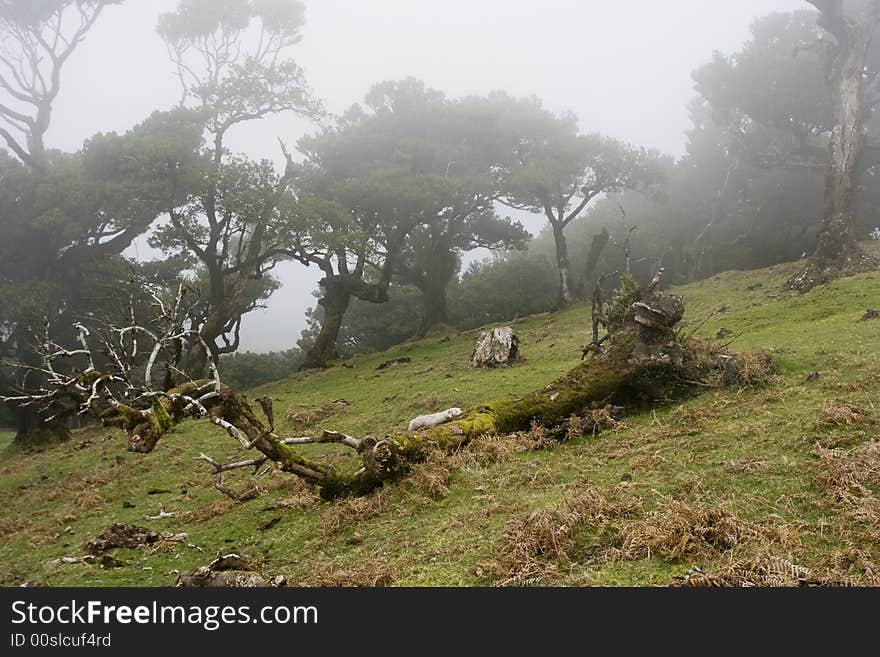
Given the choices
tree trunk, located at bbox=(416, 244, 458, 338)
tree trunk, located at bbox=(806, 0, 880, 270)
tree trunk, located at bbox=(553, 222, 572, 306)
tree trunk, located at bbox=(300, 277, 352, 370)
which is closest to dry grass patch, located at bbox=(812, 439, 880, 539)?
tree trunk, located at bbox=(806, 0, 880, 270)

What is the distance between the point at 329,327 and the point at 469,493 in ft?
85.7

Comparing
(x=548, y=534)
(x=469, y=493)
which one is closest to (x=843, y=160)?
(x=469, y=493)

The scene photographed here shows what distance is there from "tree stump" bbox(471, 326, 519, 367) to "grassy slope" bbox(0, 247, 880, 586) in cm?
333

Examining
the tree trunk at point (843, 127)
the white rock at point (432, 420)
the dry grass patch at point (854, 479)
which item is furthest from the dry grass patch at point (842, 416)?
the tree trunk at point (843, 127)

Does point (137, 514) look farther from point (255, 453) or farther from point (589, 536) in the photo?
point (589, 536)

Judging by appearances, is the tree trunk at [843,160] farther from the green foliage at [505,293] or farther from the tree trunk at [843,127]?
the green foliage at [505,293]

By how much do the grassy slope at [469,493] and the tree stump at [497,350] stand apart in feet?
10.9

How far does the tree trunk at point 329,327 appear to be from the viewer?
32.3 meters

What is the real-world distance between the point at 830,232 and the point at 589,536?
24995 millimetres

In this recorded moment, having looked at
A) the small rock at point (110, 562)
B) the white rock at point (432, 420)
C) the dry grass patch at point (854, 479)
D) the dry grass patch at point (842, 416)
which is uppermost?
the white rock at point (432, 420)

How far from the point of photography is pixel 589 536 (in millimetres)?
5449

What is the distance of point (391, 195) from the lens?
3278cm

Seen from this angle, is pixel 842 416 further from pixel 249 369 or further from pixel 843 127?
pixel 249 369

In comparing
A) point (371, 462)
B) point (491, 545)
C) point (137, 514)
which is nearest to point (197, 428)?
point (137, 514)
